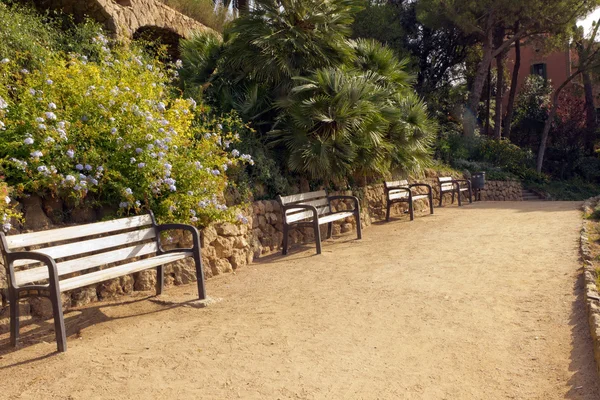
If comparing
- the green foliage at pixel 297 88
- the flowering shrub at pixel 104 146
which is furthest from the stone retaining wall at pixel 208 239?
the green foliage at pixel 297 88

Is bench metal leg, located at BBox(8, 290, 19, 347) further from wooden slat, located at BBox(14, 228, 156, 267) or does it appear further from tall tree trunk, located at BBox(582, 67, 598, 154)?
tall tree trunk, located at BBox(582, 67, 598, 154)

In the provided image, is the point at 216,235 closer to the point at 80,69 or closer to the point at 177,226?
the point at 177,226

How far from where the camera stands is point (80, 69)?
5367mm

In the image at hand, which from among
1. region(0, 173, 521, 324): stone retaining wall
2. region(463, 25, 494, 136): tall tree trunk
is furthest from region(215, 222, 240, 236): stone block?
region(463, 25, 494, 136): tall tree trunk

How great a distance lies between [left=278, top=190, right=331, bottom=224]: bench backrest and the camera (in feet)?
22.9

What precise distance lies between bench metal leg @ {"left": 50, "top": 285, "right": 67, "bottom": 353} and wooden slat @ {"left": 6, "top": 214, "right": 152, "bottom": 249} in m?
0.46

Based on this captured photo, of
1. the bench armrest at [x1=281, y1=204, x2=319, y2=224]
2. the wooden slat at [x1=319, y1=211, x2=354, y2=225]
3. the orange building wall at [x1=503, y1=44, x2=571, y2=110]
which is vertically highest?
the orange building wall at [x1=503, y1=44, x2=571, y2=110]

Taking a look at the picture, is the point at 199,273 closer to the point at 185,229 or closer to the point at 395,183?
the point at 185,229

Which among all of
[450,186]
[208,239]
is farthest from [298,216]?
[450,186]

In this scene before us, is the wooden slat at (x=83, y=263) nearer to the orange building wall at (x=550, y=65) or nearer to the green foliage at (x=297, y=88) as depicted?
the green foliage at (x=297, y=88)

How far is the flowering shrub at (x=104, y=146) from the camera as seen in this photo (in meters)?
4.44

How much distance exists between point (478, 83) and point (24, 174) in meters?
17.9

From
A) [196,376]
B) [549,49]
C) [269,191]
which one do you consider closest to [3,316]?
[196,376]

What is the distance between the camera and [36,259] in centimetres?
343
